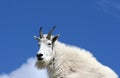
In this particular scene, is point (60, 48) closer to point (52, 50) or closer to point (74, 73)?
point (52, 50)

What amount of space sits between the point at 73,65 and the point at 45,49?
1.26 meters

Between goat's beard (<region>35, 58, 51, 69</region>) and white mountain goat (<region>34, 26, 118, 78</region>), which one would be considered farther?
goat's beard (<region>35, 58, 51, 69</region>)

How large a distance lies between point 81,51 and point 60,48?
33.8 inches

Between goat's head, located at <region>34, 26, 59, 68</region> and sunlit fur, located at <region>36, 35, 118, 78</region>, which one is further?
goat's head, located at <region>34, 26, 59, 68</region>

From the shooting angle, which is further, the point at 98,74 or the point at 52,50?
the point at 52,50

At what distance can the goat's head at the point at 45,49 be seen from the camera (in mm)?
14258

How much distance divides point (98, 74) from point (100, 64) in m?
0.84

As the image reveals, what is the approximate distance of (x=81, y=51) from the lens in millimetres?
14914

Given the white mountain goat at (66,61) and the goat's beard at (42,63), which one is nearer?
the white mountain goat at (66,61)

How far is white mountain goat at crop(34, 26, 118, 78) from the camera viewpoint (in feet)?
45.9

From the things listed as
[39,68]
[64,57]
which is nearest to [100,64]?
[64,57]

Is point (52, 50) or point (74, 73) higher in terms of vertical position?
point (52, 50)

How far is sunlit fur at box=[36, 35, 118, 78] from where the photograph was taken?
1395 cm

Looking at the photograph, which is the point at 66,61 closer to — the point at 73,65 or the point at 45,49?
the point at 73,65
